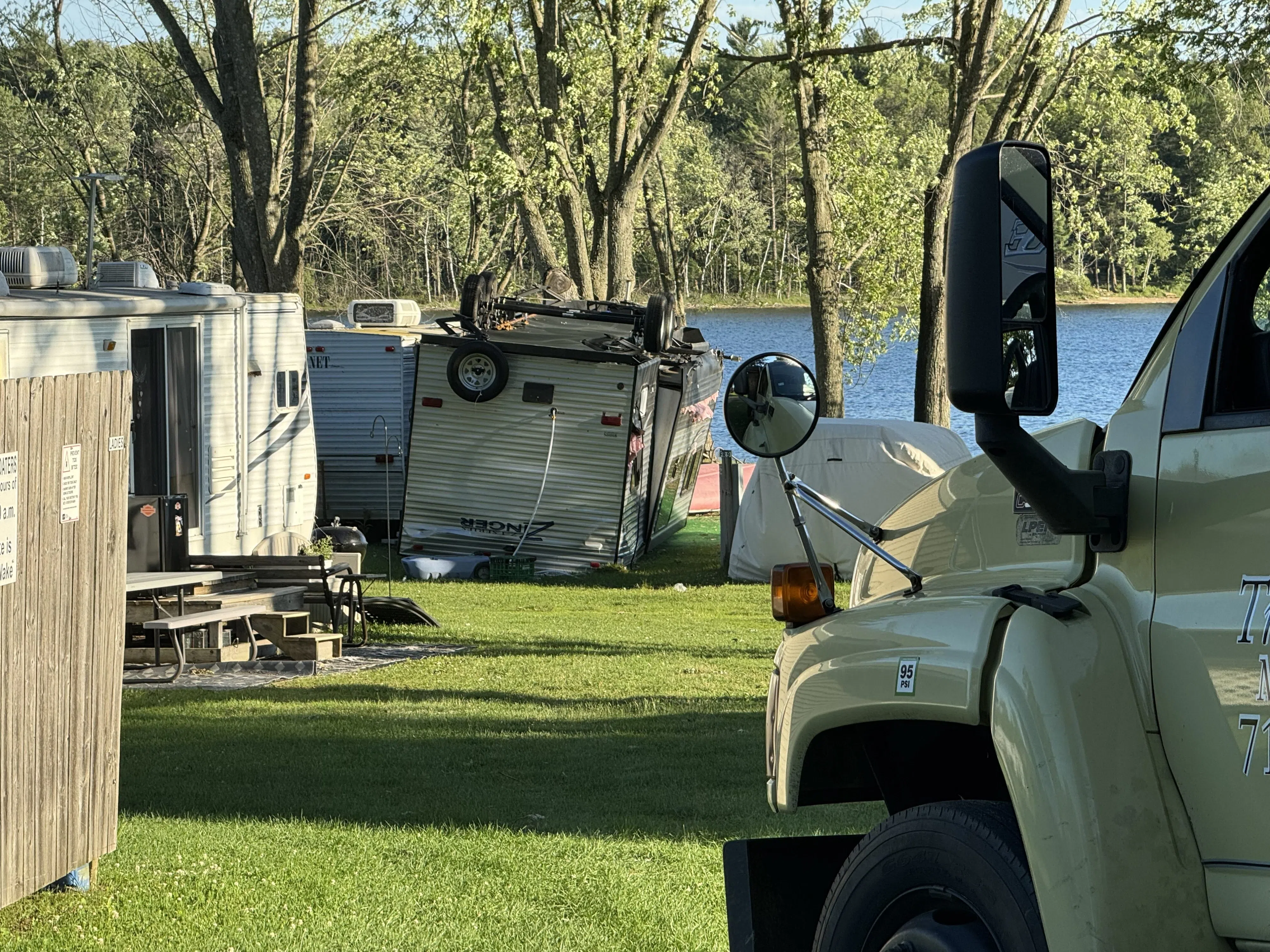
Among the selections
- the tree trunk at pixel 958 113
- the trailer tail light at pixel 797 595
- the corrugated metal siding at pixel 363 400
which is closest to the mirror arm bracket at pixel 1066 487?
the trailer tail light at pixel 797 595

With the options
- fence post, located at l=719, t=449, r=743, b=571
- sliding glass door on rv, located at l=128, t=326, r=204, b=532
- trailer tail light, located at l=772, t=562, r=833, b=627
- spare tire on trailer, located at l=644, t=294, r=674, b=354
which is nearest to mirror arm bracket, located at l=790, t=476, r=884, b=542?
trailer tail light, located at l=772, t=562, r=833, b=627

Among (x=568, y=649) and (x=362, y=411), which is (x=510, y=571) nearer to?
(x=362, y=411)

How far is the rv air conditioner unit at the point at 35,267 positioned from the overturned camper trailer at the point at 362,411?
7.04 meters

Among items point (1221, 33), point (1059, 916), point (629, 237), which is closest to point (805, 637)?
point (1059, 916)

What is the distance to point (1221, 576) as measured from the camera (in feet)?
7.79

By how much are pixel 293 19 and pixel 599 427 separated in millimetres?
18955

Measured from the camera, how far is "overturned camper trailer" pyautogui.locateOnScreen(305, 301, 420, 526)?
21.8 metres

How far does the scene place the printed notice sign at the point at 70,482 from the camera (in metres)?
5.60

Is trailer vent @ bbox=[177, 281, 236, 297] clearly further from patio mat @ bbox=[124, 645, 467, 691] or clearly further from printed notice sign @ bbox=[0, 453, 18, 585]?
printed notice sign @ bbox=[0, 453, 18, 585]

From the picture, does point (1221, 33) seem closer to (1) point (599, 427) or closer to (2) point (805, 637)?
(1) point (599, 427)

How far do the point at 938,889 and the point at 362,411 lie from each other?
63.9 ft

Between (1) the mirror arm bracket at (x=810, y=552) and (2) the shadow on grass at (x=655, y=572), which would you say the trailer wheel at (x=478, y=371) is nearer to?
(2) the shadow on grass at (x=655, y=572)

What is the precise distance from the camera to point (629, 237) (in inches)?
932

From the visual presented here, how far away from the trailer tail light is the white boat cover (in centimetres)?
1329
